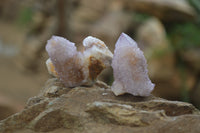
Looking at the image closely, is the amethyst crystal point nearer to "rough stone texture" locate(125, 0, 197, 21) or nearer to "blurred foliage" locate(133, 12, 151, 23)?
"rough stone texture" locate(125, 0, 197, 21)

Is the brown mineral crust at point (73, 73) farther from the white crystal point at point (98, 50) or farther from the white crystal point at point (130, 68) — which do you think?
the white crystal point at point (130, 68)

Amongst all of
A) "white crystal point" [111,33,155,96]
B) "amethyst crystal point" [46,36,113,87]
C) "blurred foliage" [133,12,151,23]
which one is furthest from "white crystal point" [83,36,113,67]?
"blurred foliage" [133,12,151,23]

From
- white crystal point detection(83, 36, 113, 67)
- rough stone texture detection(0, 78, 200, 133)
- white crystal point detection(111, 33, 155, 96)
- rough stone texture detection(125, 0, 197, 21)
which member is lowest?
rough stone texture detection(0, 78, 200, 133)

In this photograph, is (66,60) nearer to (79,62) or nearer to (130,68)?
(79,62)

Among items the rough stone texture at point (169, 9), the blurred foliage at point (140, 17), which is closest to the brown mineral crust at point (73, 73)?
the rough stone texture at point (169, 9)

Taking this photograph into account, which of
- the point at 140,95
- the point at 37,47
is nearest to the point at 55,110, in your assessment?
the point at 140,95

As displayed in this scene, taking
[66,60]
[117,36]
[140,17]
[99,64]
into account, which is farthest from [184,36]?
[66,60]
